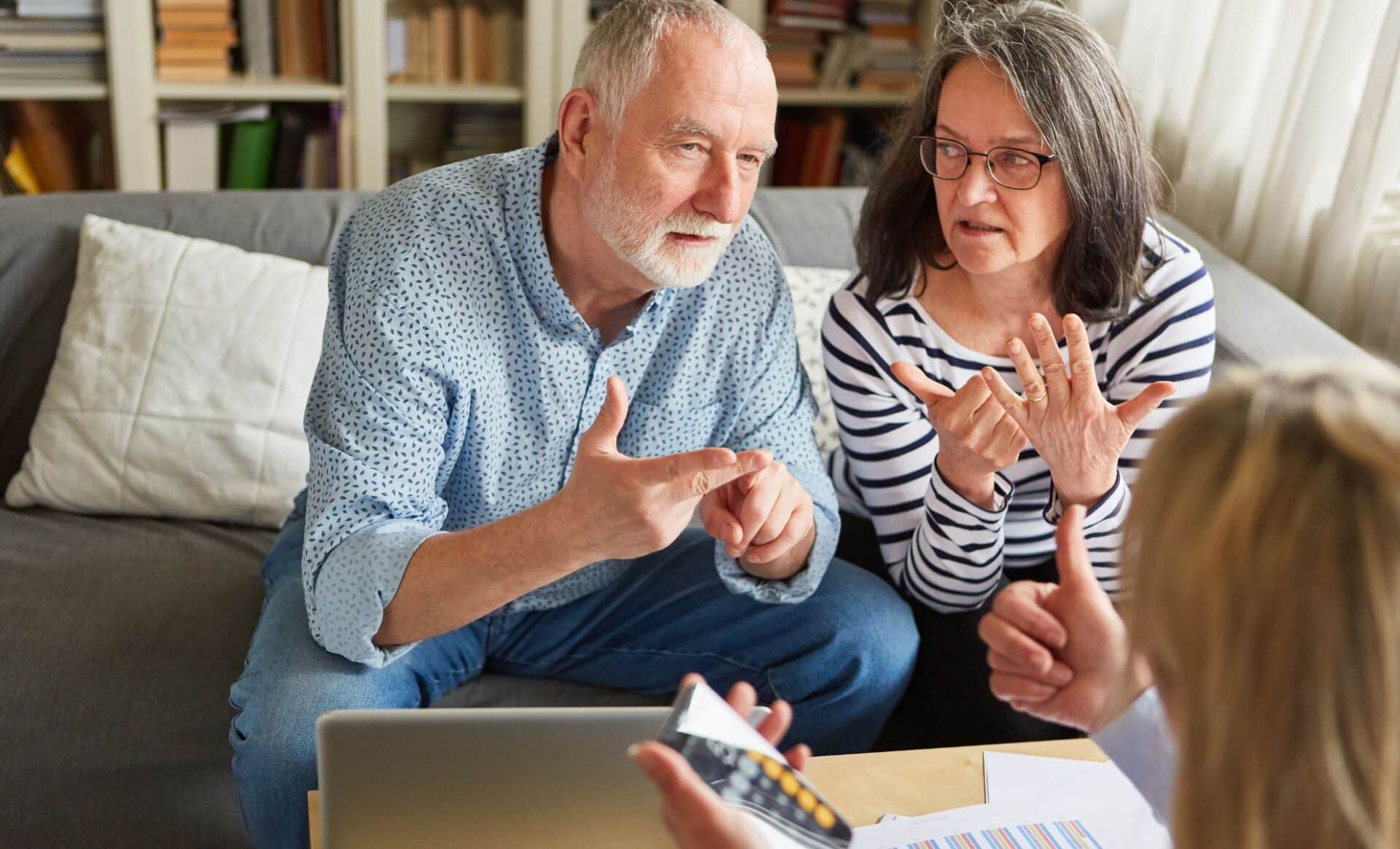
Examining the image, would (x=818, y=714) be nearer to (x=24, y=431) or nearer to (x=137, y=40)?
(x=24, y=431)

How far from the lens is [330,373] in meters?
1.43

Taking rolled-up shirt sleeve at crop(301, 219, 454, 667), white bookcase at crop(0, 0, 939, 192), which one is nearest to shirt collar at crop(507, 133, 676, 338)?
rolled-up shirt sleeve at crop(301, 219, 454, 667)

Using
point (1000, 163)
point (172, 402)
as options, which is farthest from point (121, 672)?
point (1000, 163)

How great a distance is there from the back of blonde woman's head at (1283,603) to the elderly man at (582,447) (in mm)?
513

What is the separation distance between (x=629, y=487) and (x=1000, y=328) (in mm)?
627

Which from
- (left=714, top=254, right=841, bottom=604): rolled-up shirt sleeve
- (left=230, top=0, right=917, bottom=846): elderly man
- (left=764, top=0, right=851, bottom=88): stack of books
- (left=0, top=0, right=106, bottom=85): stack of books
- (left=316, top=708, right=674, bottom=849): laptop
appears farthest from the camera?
(left=764, top=0, right=851, bottom=88): stack of books

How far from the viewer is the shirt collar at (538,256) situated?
4.82ft

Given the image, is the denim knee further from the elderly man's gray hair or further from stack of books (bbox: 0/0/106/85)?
stack of books (bbox: 0/0/106/85)

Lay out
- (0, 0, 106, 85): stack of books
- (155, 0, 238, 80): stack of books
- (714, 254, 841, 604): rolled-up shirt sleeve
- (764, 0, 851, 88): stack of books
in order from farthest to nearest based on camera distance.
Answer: (764, 0, 851, 88): stack of books
(155, 0, 238, 80): stack of books
(0, 0, 106, 85): stack of books
(714, 254, 841, 604): rolled-up shirt sleeve

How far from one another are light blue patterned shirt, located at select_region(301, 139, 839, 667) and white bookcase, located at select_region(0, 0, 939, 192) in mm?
1536

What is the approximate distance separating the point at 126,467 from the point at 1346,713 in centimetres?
162

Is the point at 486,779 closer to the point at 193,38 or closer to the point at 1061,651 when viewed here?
the point at 1061,651

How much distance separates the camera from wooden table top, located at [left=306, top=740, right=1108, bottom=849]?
1.15m

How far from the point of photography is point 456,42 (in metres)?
3.11
